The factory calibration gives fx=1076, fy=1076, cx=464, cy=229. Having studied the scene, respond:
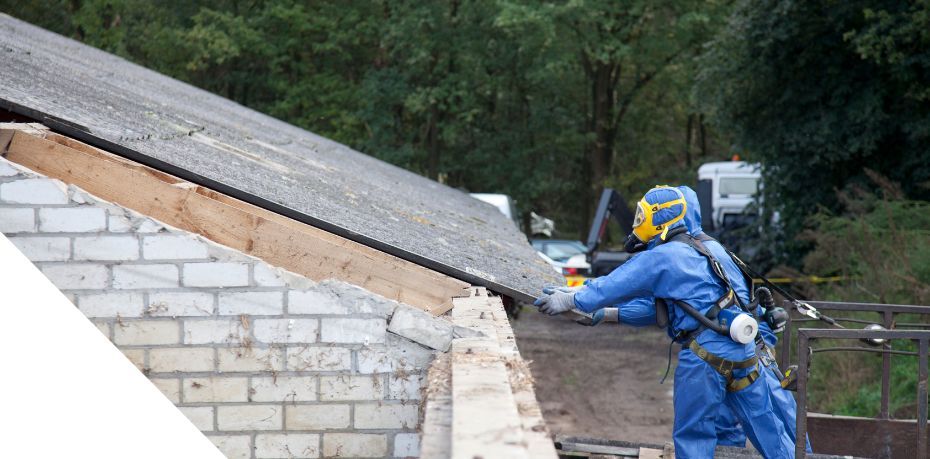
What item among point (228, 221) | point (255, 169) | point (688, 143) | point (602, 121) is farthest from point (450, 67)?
point (228, 221)

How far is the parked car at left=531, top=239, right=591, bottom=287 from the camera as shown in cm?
2053

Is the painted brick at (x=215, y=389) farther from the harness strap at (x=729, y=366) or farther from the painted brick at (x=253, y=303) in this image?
the harness strap at (x=729, y=366)

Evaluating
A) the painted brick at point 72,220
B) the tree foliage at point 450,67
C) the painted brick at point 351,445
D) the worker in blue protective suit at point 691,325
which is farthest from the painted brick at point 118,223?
the tree foliage at point 450,67

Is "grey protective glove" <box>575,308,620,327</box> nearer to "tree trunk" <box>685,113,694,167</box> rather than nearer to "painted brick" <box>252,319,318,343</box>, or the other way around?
"painted brick" <box>252,319,318,343</box>

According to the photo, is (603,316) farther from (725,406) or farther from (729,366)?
(725,406)

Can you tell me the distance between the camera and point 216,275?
5285mm

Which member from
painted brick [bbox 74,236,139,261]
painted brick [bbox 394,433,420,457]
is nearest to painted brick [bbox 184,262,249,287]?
painted brick [bbox 74,236,139,261]

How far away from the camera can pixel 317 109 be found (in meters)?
30.6

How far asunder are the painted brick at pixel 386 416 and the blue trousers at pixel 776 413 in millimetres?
1840

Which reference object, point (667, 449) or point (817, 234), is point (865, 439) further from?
point (817, 234)

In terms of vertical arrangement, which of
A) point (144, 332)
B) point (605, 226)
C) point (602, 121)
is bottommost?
point (144, 332)

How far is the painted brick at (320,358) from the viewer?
17.5ft

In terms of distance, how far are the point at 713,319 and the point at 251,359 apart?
8.08 feet

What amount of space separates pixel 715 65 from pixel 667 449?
14.9m
